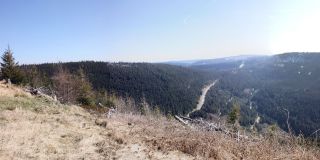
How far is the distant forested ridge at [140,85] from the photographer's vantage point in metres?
134

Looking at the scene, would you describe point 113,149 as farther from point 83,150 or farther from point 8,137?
point 8,137

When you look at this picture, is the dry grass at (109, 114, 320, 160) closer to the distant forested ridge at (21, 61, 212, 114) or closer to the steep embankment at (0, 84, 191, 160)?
the steep embankment at (0, 84, 191, 160)

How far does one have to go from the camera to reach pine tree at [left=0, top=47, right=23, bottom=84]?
52.3m

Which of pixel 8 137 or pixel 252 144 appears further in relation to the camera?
pixel 8 137

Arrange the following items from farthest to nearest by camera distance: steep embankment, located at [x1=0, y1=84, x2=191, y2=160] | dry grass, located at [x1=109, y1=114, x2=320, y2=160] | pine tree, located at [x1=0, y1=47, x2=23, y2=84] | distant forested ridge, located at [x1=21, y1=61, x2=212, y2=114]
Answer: distant forested ridge, located at [x1=21, y1=61, x2=212, y2=114] < pine tree, located at [x1=0, y1=47, x2=23, y2=84] < steep embankment, located at [x1=0, y1=84, x2=191, y2=160] < dry grass, located at [x1=109, y1=114, x2=320, y2=160]

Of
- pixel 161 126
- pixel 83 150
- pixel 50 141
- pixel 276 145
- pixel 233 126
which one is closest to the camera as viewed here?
pixel 276 145

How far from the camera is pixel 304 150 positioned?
6.54 metres

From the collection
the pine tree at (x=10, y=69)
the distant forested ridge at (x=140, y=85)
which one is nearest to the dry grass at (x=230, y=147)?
the pine tree at (x=10, y=69)

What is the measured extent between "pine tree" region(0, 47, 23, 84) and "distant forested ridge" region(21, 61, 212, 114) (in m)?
66.1

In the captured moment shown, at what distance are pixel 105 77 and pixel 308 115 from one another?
320ft

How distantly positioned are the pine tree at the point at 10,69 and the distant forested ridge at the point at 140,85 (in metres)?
66.1

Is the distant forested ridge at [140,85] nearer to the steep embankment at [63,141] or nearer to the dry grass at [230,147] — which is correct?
the steep embankment at [63,141]

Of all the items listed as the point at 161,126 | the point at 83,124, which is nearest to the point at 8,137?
the point at 83,124

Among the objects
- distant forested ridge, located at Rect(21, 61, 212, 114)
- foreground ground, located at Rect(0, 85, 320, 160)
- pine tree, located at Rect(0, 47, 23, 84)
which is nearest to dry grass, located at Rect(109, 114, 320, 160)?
foreground ground, located at Rect(0, 85, 320, 160)
